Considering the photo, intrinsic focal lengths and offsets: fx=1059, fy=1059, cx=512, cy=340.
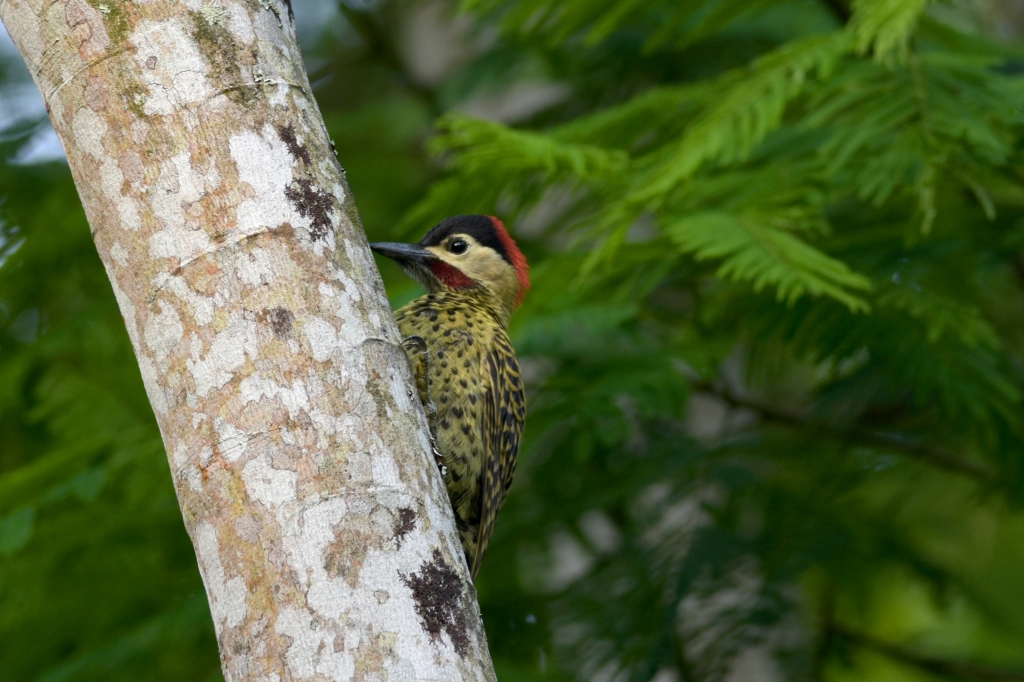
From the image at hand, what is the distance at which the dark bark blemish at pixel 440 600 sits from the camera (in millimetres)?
1810

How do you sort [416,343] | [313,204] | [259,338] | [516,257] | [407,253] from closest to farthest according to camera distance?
1. [259,338]
2. [313,204]
3. [416,343]
4. [407,253]
5. [516,257]

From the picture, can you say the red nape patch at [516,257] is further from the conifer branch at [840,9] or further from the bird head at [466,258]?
the conifer branch at [840,9]

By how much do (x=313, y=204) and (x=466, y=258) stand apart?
6.50 ft

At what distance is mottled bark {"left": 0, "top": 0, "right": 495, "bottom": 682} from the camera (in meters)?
1.80

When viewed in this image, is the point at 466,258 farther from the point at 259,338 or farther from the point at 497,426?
the point at 259,338

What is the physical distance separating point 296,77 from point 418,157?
3.99 meters

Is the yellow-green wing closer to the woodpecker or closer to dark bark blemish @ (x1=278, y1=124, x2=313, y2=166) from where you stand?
the woodpecker

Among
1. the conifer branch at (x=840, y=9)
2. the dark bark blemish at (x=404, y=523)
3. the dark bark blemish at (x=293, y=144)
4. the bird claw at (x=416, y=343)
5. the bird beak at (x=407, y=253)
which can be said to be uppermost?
the conifer branch at (x=840, y=9)

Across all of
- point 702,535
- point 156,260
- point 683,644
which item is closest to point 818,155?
point 702,535

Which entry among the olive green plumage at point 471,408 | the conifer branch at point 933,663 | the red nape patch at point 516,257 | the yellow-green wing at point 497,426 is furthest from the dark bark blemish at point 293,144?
the conifer branch at point 933,663

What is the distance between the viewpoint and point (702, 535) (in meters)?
4.12

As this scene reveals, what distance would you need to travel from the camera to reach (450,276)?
4.06 metres

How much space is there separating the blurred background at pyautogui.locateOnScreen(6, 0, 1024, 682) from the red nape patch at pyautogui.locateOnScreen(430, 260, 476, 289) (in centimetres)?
15

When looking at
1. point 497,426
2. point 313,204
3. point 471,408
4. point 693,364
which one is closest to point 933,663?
point 693,364
